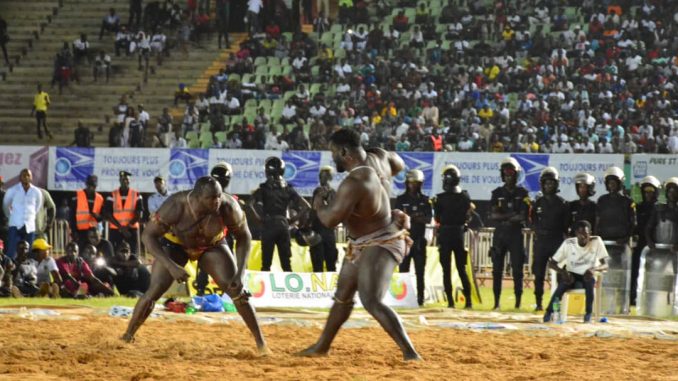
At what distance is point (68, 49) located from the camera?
130ft

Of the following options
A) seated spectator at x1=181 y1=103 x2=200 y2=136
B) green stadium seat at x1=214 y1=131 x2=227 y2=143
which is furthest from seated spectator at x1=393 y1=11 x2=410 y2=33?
green stadium seat at x1=214 y1=131 x2=227 y2=143

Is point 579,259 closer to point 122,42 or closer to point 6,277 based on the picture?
point 6,277

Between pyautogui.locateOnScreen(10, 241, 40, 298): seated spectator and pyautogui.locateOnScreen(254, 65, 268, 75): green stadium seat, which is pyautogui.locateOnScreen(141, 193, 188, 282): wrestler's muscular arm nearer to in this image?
pyautogui.locateOnScreen(10, 241, 40, 298): seated spectator

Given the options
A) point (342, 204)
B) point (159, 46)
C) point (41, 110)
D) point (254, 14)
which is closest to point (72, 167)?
point (41, 110)

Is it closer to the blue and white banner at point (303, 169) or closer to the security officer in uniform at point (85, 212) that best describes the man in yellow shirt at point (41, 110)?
the blue and white banner at point (303, 169)

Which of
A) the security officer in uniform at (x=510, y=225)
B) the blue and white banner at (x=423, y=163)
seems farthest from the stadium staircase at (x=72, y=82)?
the security officer in uniform at (x=510, y=225)

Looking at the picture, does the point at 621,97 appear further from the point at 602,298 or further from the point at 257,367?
the point at 257,367

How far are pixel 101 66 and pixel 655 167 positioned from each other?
19412 millimetres

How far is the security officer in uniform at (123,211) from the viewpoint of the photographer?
68.4 feet

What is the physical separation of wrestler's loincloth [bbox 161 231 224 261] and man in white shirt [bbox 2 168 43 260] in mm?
8849

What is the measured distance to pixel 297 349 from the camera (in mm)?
12195

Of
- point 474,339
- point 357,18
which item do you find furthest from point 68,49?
point 474,339

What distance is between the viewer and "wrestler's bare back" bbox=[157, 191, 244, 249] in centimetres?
1162

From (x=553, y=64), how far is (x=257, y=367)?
26833 mm
